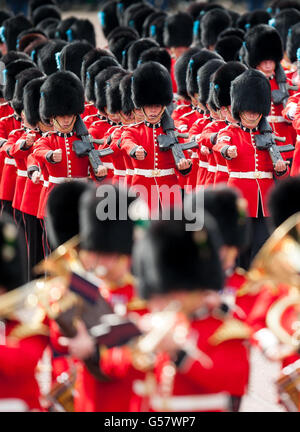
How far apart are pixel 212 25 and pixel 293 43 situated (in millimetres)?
1487

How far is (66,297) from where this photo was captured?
3.71 metres

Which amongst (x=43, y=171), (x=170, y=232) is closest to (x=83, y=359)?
(x=170, y=232)

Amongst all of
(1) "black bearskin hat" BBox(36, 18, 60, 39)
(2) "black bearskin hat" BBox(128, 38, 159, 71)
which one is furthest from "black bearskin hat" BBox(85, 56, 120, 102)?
(1) "black bearskin hat" BBox(36, 18, 60, 39)

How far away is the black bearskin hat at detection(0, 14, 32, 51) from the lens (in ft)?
39.7

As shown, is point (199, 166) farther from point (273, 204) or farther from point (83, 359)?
point (83, 359)

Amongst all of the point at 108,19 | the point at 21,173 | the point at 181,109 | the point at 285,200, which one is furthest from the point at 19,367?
the point at 108,19

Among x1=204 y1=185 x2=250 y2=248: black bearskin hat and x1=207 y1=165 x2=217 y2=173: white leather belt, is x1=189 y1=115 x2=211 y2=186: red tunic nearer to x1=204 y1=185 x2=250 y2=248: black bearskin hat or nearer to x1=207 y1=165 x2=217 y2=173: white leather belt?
x1=207 y1=165 x2=217 y2=173: white leather belt

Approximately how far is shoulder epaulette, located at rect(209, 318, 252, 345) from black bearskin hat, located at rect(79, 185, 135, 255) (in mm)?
594

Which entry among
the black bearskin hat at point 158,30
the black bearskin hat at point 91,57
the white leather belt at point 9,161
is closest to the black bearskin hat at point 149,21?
the black bearskin hat at point 158,30

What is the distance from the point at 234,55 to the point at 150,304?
6.24m

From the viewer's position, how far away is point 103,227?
3957 millimetres

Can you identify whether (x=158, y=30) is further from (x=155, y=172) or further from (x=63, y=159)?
(x=63, y=159)

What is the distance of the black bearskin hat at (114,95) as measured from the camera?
25.7 ft
